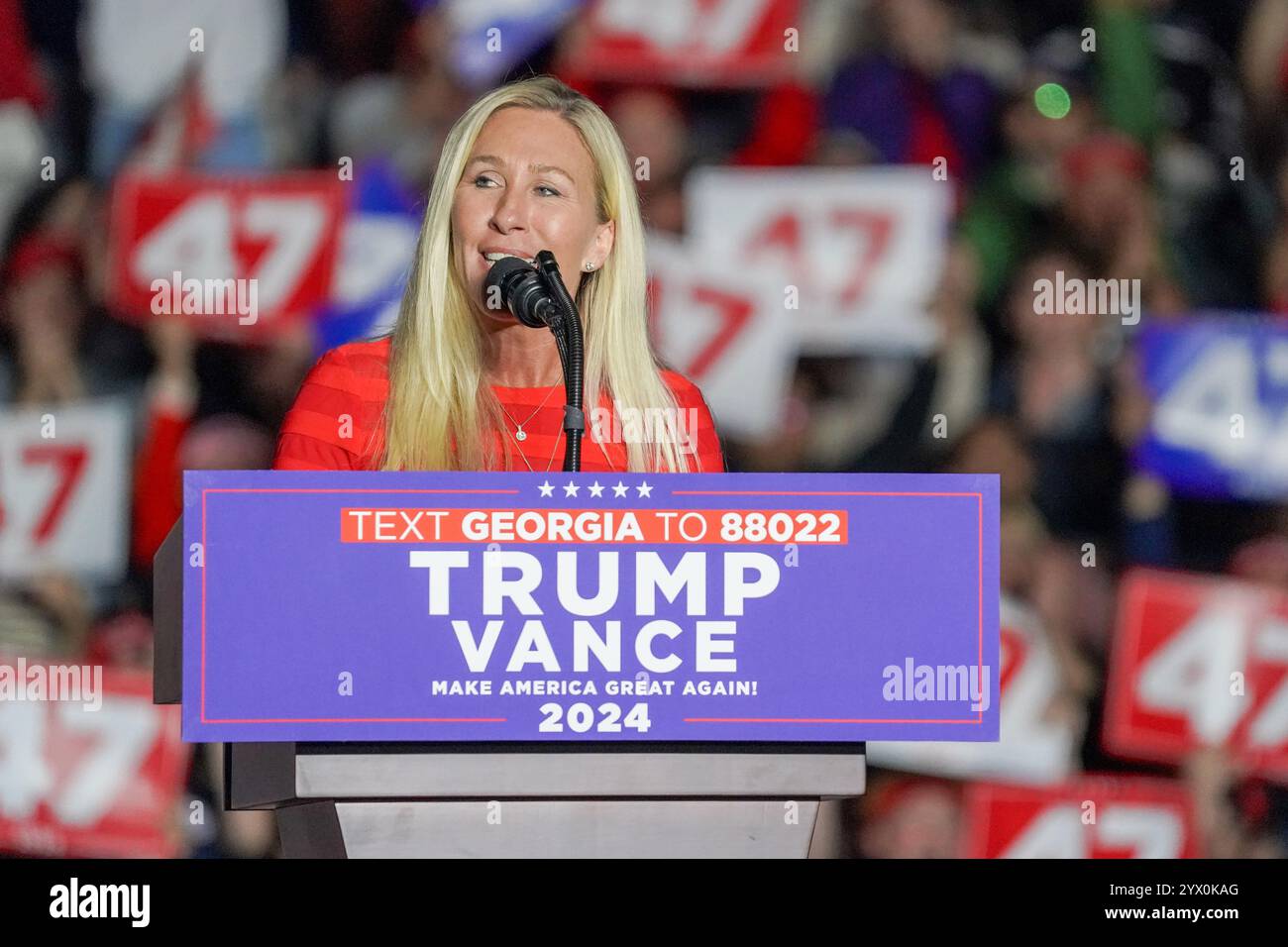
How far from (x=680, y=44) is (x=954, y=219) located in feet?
2.22

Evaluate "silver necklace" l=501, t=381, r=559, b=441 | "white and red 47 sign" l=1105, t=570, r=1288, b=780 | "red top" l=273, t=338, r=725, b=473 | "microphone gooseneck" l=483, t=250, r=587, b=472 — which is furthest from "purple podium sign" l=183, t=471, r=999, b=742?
"white and red 47 sign" l=1105, t=570, r=1288, b=780

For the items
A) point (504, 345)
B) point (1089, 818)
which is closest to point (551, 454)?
point (504, 345)

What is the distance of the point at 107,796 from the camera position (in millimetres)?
3492

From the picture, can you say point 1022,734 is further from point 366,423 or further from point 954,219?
point 366,423

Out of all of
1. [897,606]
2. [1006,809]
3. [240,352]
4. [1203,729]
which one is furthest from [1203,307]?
[897,606]

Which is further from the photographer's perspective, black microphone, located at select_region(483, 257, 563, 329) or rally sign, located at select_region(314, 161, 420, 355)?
rally sign, located at select_region(314, 161, 420, 355)

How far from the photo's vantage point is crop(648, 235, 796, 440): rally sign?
3.61 m

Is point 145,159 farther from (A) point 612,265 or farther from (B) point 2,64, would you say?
(A) point 612,265

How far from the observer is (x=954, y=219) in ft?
11.9

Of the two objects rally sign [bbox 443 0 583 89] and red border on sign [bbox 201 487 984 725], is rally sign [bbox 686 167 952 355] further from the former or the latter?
red border on sign [bbox 201 487 984 725]

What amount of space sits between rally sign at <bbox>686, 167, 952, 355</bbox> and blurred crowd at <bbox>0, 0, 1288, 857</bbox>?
5 cm

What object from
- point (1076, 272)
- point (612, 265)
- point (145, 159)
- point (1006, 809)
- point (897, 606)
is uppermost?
point (145, 159)

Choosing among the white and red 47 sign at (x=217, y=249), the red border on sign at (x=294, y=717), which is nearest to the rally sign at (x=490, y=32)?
the white and red 47 sign at (x=217, y=249)
